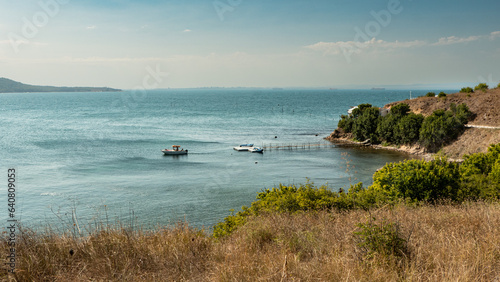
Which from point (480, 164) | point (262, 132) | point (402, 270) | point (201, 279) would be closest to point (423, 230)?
point (402, 270)

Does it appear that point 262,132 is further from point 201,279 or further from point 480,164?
point 201,279

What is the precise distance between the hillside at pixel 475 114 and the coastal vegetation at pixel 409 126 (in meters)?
1.84

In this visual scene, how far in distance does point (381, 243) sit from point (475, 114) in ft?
211

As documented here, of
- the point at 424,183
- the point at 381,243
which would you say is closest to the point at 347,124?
the point at 424,183

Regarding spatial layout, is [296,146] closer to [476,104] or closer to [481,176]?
[476,104]

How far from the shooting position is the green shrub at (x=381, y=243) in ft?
24.2

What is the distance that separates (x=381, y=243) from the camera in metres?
7.48

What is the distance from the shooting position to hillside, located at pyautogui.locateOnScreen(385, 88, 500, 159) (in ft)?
170

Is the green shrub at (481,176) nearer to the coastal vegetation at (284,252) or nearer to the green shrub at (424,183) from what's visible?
the green shrub at (424,183)

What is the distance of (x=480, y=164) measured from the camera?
2069cm

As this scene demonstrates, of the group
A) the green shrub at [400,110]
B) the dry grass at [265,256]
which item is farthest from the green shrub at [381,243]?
the green shrub at [400,110]

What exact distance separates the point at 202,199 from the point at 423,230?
29823 millimetres

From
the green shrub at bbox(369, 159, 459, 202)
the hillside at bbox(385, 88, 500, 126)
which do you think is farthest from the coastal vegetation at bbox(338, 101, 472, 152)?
the green shrub at bbox(369, 159, 459, 202)

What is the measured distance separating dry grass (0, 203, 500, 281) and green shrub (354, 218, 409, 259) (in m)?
0.16
